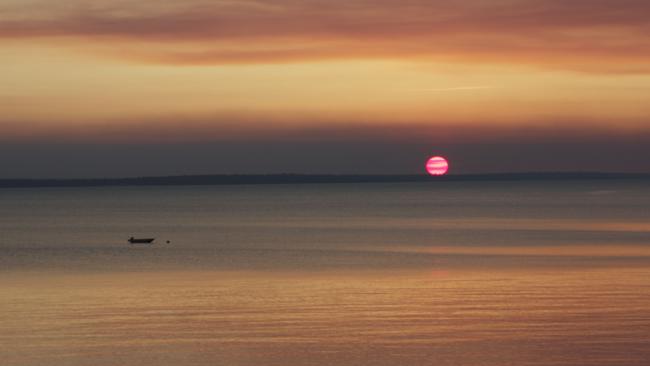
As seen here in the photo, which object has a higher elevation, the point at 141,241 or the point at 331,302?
the point at 141,241

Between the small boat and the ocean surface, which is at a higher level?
the small boat

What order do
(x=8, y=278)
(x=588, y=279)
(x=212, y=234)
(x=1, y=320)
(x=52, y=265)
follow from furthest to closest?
1. (x=212, y=234)
2. (x=52, y=265)
3. (x=8, y=278)
4. (x=588, y=279)
5. (x=1, y=320)

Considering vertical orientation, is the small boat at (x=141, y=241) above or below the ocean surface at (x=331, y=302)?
above

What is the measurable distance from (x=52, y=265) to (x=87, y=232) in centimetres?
4417

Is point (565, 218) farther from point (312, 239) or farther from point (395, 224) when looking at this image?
point (312, 239)

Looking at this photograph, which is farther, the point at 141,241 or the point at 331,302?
the point at 141,241

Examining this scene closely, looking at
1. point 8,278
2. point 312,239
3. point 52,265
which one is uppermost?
point 312,239

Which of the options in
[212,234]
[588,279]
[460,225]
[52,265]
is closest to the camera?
[588,279]

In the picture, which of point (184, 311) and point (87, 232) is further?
point (87, 232)

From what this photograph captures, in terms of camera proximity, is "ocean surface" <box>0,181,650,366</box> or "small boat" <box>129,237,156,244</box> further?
"small boat" <box>129,237,156,244</box>

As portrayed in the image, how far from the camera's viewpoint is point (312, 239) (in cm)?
9462

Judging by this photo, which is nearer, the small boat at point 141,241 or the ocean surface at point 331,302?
the ocean surface at point 331,302

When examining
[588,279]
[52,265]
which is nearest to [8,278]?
[52,265]

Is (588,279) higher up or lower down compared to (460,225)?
lower down
